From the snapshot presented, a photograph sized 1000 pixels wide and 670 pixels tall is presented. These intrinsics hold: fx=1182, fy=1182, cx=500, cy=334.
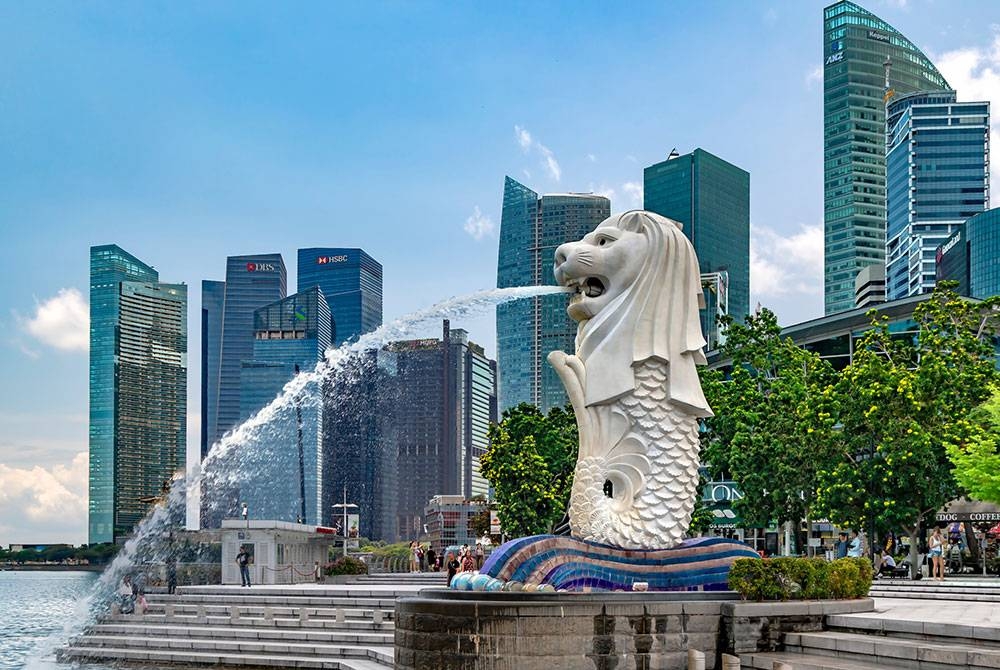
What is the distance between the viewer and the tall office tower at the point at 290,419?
53359 mm

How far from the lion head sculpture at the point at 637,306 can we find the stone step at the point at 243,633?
654 centimetres

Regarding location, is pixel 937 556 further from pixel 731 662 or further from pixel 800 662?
pixel 800 662

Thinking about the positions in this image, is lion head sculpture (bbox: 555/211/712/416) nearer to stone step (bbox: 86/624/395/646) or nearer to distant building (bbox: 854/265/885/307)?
stone step (bbox: 86/624/395/646)

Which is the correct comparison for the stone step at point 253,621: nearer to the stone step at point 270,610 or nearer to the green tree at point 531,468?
the stone step at point 270,610

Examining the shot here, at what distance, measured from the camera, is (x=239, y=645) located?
2348 cm

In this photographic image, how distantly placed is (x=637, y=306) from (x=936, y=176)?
17317 centimetres

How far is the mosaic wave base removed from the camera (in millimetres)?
17375

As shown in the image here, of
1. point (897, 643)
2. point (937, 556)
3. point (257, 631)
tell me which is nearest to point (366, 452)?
point (937, 556)

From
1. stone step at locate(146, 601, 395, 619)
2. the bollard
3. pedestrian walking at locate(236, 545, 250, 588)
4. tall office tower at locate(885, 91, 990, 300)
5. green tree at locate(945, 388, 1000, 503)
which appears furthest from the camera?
tall office tower at locate(885, 91, 990, 300)

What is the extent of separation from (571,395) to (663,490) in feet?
8.28

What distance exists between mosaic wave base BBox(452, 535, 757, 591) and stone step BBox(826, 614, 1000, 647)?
2528mm

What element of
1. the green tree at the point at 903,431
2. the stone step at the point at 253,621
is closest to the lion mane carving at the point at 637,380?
the stone step at the point at 253,621

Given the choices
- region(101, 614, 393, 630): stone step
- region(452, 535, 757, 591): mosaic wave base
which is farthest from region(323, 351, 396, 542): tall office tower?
region(452, 535, 757, 591): mosaic wave base

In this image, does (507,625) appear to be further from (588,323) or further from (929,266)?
(929,266)
